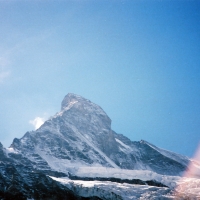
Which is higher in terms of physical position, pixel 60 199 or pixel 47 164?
pixel 47 164

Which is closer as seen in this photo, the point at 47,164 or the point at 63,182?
the point at 63,182

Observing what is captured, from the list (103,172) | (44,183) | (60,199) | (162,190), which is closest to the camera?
(60,199)

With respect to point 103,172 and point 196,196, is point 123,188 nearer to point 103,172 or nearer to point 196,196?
point 196,196

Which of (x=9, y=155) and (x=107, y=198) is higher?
(x=9, y=155)

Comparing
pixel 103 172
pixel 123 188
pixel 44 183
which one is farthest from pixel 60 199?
pixel 103 172

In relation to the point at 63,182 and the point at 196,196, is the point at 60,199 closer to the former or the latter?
the point at 63,182

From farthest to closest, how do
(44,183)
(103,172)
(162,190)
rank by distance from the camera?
(103,172) → (162,190) → (44,183)

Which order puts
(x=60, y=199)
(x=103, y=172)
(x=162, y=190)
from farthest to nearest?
(x=103, y=172) → (x=162, y=190) → (x=60, y=199)

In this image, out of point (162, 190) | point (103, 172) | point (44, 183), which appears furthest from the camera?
point (103, 172)

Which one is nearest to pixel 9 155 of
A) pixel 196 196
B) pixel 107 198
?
pixel 107 198

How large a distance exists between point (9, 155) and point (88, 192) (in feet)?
377

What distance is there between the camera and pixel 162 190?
4183 inches

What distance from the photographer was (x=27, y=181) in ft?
323

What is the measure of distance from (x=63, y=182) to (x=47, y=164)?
90.9 m
